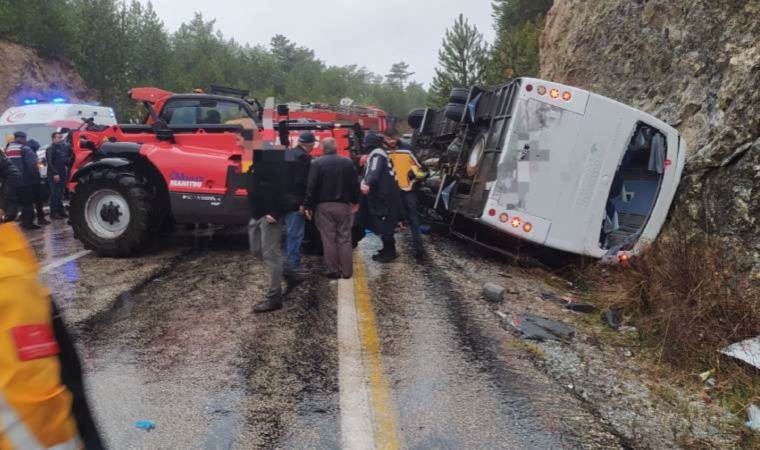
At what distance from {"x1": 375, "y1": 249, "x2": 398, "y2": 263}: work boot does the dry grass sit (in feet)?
8.32

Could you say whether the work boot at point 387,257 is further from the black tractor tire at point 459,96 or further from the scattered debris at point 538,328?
the black tractor tire at point 459,96

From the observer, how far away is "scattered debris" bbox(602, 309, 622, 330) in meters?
5.57

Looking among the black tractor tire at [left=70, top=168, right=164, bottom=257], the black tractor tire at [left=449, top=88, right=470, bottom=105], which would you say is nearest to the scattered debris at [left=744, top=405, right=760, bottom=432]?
the black tractor tire at [left=449, top=88, right=470, bottom=105]

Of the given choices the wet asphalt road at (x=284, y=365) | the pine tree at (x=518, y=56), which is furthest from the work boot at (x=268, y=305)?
the pine tree at (x=518, y=56)

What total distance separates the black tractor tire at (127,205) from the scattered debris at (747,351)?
20.5ft

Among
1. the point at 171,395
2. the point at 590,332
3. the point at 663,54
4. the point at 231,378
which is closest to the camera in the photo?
the point at 171,395

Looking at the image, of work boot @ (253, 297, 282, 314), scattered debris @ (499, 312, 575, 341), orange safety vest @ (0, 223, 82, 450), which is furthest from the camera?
work boot @ (253, 297, 282, 314)

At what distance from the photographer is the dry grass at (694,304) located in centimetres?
445

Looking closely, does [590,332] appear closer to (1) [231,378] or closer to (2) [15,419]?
(1) [231,378]

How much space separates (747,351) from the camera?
4406 mm

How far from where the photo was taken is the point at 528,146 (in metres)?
6.98

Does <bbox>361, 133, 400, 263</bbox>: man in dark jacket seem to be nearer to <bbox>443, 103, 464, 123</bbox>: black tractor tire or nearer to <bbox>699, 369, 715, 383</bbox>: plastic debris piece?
<bbox>443, 103, 464, 123</bbox>: black tractor tire

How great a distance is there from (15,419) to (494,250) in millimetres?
7102

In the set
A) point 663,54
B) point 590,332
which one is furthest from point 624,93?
point 590,332
